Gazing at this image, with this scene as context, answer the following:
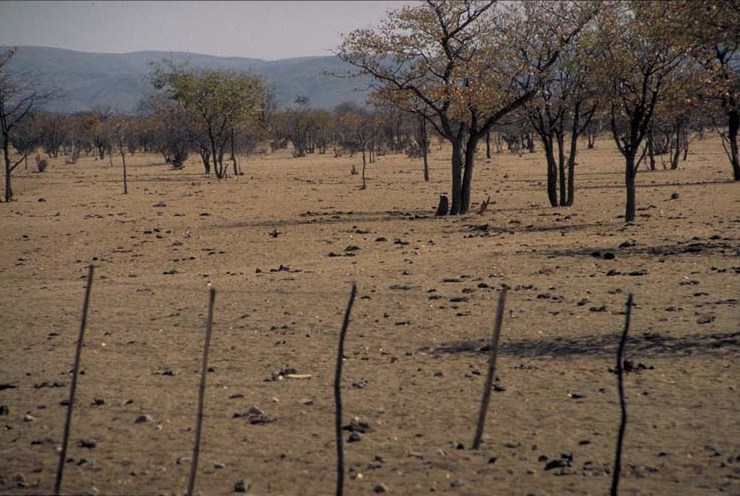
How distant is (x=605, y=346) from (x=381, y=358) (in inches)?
87.0

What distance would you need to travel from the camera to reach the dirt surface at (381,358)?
6.03m

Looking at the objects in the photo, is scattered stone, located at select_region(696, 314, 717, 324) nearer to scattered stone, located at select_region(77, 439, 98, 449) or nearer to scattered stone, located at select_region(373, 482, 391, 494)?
scattered stone, located at select_region(373, 482, 391, 494)

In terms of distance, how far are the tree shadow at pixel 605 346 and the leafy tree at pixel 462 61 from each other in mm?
14980

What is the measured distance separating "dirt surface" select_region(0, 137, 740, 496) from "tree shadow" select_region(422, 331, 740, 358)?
0.13 ft

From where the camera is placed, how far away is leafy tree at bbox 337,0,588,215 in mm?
23922

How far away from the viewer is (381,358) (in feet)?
29.7

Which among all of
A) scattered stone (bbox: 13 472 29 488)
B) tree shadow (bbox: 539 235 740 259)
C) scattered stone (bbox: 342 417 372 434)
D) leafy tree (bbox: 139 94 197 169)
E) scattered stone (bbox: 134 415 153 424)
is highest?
leafy tree (bbox: 139 94 197 169)

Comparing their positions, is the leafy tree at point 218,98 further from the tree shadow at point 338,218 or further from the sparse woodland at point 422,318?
the tree shadow at point 338,218

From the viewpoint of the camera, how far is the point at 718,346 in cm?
899

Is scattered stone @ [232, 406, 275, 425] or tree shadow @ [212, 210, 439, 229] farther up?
tree shadow @ [212, 210, 439, 229]

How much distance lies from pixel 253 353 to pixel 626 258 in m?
7.94

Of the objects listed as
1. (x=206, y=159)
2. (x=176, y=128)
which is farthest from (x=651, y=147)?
(x=176, y=128)

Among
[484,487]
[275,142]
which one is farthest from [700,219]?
[275,142]

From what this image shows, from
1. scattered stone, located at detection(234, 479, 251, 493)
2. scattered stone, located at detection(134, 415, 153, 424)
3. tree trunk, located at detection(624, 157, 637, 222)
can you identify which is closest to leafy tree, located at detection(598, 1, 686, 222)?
tree trunk, located at detection(624, 157, 637, 222)
